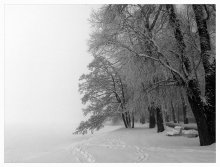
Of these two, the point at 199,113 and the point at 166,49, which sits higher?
the point at 166,49

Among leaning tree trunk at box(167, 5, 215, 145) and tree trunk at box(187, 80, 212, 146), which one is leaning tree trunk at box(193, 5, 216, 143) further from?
tree trunk at box(187, 80, 212, 146)

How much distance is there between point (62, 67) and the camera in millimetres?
60688

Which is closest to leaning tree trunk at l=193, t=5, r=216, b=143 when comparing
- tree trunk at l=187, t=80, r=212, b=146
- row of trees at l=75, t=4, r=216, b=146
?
row of trees at l=75, t=4, r=216, b=146

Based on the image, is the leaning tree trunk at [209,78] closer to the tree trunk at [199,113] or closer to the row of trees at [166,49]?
the row of trees at [166,49]

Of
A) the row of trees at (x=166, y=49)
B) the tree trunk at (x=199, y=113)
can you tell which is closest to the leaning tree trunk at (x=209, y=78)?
the row of trees at (x=166, y=49)

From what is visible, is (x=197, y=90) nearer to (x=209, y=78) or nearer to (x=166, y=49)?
(x=209, y=78)

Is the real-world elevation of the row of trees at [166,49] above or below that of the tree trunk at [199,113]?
above

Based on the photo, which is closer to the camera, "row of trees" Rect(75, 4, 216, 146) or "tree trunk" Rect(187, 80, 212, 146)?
"tree trunk" Rect(187, 80, 212, 146)

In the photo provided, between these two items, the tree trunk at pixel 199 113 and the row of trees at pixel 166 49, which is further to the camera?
the row of trees at pixel 166 49

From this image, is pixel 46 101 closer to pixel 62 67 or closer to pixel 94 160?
pixel 62 67

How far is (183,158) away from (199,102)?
319cm

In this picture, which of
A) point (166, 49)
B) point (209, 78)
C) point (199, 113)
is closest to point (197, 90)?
point (209, 78)

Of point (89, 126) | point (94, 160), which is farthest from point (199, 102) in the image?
point (89, 126)

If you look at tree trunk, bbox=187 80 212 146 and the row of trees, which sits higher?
the row of trees
